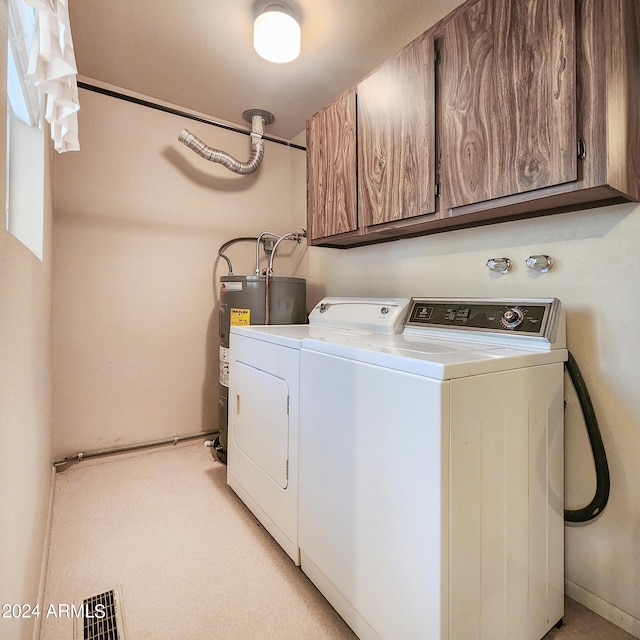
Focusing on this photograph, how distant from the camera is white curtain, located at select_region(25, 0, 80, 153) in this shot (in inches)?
33.2

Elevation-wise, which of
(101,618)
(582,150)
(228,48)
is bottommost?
(101,618)

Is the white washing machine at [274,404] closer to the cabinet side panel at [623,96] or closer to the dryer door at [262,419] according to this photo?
the dryer door at [262,419]

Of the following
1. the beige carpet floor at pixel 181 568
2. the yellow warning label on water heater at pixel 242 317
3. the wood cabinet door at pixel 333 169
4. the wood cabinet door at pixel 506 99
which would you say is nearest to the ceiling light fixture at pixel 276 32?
the wood cabinet door at pixel 333 169

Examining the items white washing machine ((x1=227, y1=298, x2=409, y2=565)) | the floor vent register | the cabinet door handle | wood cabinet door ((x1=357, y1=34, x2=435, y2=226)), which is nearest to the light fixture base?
wood cabinet door ((x1=357, y1=34, x2=435, y2=226))

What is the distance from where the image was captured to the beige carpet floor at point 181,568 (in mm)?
1204

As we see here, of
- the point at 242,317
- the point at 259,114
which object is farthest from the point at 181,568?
the point at 259,114

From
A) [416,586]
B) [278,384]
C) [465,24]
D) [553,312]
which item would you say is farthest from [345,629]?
[465,24]

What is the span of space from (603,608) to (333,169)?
7.02 feet

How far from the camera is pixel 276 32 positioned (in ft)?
5.55

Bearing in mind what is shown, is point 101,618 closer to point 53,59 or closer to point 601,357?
point 53,59

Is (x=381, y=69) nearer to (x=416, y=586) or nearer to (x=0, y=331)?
(x=0, y=331)

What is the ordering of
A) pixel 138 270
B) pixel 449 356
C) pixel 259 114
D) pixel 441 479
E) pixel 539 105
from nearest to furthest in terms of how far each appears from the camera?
pixel 441 479, pixel 449 356, pixel 539 105, pixel 138 270, pixel 259 114

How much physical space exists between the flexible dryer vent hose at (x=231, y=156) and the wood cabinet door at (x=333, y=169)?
74 cm

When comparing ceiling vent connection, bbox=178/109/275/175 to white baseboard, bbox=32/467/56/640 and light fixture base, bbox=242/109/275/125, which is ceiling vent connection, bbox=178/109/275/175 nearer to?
light fixture base, bbox=242/109/275/125
